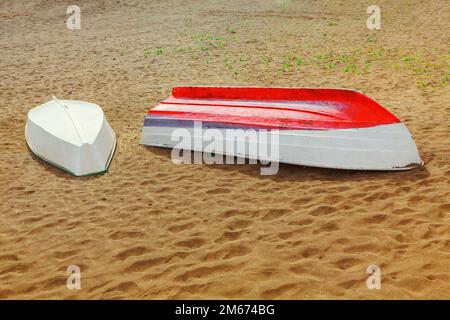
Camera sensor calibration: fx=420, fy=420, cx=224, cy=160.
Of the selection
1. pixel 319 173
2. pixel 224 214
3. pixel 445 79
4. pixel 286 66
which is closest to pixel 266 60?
pixel 286 66

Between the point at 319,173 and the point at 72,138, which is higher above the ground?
the point at 72,138

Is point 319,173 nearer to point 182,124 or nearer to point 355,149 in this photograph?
point 355,149

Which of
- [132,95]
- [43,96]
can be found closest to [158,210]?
[132,95]

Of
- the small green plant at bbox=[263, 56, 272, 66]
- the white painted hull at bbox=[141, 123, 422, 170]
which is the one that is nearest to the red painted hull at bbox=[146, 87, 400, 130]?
the white painted hull at bbox=[141, 123, 422, 170]

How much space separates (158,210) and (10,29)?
49.8 feet

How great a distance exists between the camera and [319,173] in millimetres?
5035

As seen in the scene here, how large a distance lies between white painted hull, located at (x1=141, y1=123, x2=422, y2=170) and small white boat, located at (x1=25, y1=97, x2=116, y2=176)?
2.46 m

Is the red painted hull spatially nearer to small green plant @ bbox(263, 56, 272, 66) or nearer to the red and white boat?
the red and white boat

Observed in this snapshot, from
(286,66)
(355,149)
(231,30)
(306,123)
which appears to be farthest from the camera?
(231,30)

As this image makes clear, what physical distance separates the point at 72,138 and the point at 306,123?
10.1 feet

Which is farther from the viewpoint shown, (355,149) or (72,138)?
(72,138)

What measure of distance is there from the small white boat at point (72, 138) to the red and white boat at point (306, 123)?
752mm

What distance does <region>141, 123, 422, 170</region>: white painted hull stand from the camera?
189 inches

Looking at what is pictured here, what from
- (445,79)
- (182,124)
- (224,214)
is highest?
(445,79)
